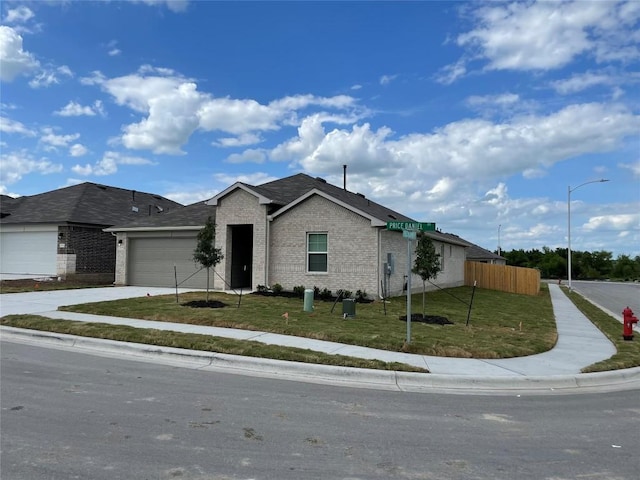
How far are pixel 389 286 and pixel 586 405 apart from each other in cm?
1249

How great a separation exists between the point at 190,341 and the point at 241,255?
12.7 metres

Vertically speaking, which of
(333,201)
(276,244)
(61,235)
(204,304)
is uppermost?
(333,201)

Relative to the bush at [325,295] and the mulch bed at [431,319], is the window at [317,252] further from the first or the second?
the mulch bed at [431,319]

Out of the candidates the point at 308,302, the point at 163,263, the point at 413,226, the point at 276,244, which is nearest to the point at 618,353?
the point at 413,226

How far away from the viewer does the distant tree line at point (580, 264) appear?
80000 millimetres

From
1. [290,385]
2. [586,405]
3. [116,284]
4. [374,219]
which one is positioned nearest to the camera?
[586,405]

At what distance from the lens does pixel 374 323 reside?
12609mm

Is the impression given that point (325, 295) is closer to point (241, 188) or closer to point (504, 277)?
point (241, 188)

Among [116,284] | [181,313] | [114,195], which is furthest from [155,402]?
[114,195]

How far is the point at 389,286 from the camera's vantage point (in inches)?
752

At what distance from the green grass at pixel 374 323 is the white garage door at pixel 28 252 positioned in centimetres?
1122

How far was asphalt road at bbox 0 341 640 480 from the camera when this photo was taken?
4.21 metres

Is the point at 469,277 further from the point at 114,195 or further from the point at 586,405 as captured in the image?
the point at 586,405

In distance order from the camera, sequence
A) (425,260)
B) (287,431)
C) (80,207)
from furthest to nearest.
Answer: (80,207) → (425,260) → (287,431)
